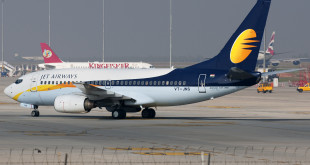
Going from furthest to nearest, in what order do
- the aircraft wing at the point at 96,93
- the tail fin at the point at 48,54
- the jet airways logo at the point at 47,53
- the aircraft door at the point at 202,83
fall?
1. the jet airways logo at the point at 47,53
2. the tail fin at the point at 48,54
3. the aircraft wing at the point at 96,93
4. the aircraft door at the point at 202,83

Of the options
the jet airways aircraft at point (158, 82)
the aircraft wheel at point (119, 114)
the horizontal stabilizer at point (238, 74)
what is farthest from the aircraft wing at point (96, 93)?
the horizontal stabilizer at point (238, 74)

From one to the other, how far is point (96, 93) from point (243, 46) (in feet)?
33.5

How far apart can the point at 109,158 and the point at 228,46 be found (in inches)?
849

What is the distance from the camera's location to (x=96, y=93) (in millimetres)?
42719

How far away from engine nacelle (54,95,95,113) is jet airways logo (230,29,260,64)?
32.6 ft

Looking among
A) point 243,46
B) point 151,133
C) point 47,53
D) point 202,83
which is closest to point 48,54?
point 47,53

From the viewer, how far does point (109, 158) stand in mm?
22344

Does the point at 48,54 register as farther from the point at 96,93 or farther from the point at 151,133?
the point at 151,133

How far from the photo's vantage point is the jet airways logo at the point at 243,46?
41781mm

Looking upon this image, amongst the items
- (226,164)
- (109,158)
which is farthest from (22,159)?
(226,164)

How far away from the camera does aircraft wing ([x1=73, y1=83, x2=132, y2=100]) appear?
139ft

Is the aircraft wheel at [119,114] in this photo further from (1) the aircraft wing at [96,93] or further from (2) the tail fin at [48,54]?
(2) the tail fin at [48,54]

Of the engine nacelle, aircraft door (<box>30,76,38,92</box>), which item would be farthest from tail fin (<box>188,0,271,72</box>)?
aircraft door (<box>30,76,38,92</box>)

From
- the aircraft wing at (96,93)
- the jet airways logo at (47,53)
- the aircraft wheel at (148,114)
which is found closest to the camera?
the aircraft wing at (96,93)
